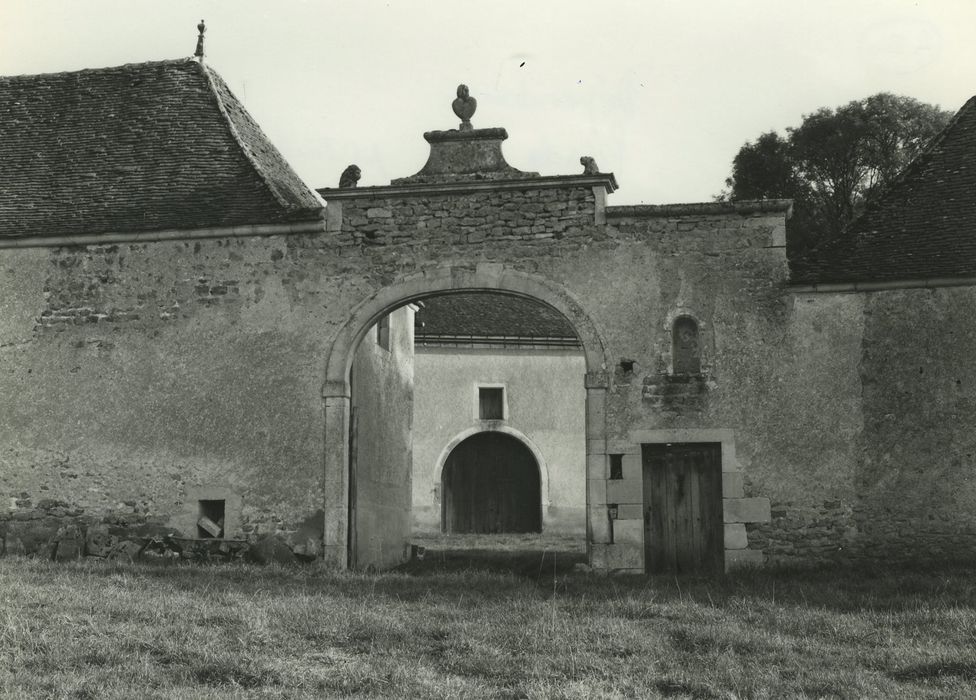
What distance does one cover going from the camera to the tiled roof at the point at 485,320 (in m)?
27.1

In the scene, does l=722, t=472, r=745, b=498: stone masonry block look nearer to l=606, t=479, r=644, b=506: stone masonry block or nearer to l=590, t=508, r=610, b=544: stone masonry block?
l=606, t=479, r=644, b=506: stone masonry block

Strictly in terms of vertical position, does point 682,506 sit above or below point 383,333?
below

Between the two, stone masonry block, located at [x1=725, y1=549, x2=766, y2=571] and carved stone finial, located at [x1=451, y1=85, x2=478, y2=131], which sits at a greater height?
carved stone finial, located at [x1=451, y1=85, x2=478, y2=131]

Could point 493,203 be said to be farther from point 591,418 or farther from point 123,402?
point 123,402

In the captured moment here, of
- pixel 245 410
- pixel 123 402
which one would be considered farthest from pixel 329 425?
pixel 123 402

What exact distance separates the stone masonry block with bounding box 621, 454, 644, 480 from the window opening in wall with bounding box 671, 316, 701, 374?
3.78ft

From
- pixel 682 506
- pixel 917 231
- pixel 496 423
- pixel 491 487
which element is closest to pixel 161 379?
pixel 682 506

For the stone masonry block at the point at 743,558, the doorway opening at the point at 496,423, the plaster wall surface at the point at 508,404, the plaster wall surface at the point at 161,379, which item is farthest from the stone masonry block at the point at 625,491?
the plaster wall surface at the point at 508,404

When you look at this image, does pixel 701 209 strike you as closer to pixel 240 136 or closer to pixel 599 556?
pixel 599 556

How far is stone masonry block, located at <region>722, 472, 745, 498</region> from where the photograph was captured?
13773 mm

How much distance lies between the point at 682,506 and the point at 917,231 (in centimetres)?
435

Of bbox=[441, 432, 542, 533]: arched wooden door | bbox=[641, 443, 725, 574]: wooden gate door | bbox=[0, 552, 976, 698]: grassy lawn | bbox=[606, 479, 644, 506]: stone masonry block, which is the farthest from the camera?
bbox=[441, 432, 542, 533]: arched wooden door

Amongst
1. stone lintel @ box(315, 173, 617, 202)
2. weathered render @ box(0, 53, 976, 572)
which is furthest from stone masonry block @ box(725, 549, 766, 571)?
stone lintel @ box(315, 173, 617, 202)

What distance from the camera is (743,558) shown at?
1366cm
